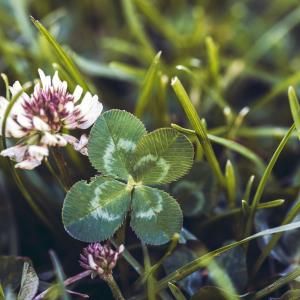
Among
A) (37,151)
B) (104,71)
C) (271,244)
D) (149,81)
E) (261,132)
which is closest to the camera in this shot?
(37,151)

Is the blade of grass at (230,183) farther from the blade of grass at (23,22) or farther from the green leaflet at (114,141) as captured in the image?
the blade of grass at (23,22)

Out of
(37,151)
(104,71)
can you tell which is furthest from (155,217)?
(104,71)

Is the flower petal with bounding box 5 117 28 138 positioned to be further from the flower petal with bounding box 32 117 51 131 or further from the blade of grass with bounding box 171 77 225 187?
the blade of grass with bounding box 171 77 225 187

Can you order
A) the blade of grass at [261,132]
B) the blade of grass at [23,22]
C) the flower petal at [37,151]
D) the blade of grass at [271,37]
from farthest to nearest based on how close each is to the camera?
the blade of grass at [271,37] < the blade of grass at [23,22] < the blade of grass at [261,132] < the flower petal at [37,151]

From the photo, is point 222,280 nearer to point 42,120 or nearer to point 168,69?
point 42,120

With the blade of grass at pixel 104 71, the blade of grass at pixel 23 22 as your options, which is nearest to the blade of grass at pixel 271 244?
the blade of grass at pixel 104 71

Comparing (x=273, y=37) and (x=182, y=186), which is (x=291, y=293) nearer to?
(x=182, y=186)
